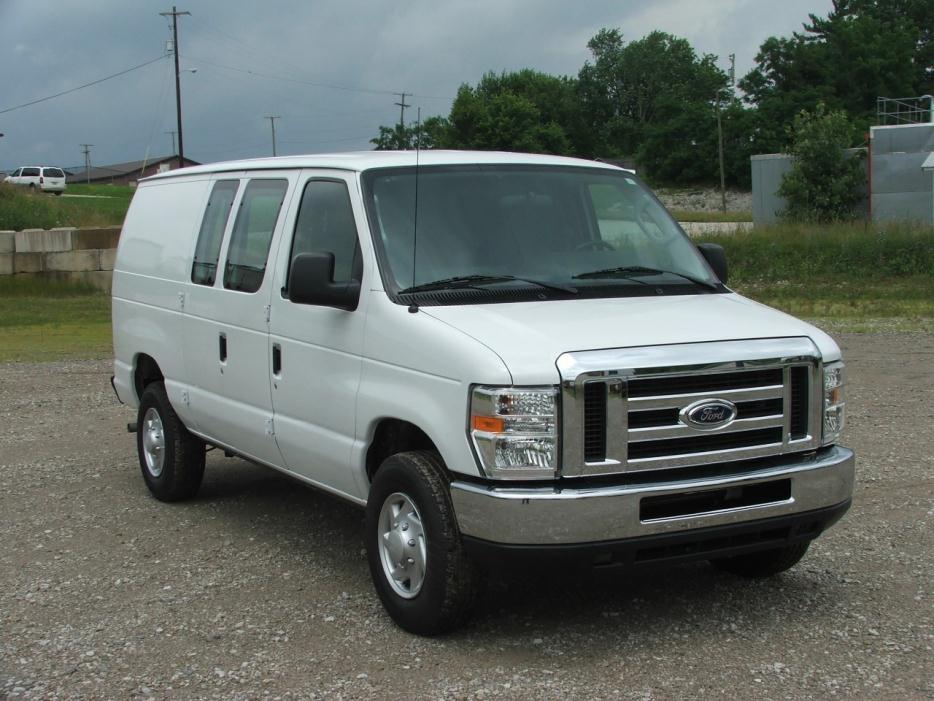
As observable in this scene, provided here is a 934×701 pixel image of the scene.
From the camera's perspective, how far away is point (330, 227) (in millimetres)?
6094

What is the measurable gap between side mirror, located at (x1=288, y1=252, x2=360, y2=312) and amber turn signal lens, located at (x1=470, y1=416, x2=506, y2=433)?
1117 mm

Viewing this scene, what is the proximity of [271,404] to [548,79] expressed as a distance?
390 ft

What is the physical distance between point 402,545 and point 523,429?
0.93m

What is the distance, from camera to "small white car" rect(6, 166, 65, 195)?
62.1 meters

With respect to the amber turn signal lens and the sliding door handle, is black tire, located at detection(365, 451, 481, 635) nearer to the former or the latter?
the amber turn signal lens

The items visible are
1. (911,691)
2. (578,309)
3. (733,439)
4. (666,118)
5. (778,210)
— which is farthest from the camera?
(666,118)

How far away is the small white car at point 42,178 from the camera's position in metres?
62.1

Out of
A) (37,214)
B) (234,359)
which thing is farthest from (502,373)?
(37,214)

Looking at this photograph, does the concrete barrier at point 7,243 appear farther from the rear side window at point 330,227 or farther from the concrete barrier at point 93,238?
the rear side window at point 330,227

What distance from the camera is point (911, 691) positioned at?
4594 mm

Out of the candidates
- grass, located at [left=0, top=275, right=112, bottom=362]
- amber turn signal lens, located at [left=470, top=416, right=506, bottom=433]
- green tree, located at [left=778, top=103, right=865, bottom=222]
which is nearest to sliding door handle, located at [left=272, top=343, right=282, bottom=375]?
amber turn signal lens, located at [left=470, top=416, right=506, bottom=433]

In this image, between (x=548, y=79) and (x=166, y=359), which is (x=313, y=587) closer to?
(x=166, y=359)

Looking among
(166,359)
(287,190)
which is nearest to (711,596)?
(287,190)

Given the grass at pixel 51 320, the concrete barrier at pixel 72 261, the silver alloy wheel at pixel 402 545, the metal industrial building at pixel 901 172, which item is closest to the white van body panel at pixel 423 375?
the silver alloy wheel at pixel 402 545
